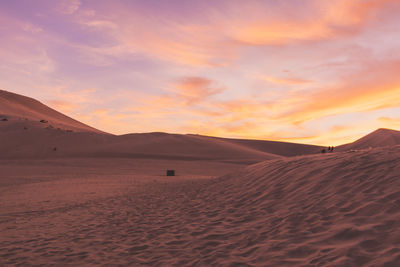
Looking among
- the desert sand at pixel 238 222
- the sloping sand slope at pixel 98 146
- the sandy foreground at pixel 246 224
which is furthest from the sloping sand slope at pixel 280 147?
the sandy foreground at pixel 246 224

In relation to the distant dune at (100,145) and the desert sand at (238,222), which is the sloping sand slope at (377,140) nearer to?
the distant dune at (100,145)

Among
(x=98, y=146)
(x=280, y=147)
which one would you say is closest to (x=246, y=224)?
(x=98, y=146)

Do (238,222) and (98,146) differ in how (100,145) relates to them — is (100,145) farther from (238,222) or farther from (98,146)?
(238,222)

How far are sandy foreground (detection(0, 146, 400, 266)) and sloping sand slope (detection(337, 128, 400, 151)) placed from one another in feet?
183

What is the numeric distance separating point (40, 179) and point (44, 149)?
820 inches

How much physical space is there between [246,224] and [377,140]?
65.1m

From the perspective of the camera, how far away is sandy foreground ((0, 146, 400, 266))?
4875mm

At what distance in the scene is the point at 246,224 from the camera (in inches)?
268

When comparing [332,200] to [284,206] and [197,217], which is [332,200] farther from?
[197,217]

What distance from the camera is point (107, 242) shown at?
6672 millimetres

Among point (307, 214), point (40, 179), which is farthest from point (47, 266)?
point (40, 179)

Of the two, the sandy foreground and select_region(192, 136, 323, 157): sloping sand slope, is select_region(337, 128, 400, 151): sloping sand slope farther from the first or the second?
the sandy foreground

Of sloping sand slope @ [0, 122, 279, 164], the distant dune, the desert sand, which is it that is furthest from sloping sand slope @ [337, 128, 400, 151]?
the desert sand

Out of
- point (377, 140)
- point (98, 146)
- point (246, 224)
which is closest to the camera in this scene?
point (246, 224)
